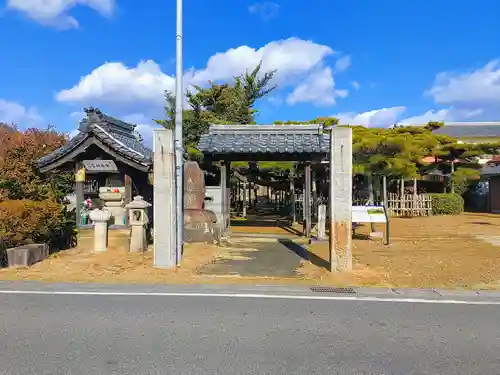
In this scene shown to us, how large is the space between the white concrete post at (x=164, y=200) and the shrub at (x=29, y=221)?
3358mm

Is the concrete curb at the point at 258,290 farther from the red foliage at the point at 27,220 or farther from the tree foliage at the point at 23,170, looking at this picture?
the tree foliage at the point at 23,170

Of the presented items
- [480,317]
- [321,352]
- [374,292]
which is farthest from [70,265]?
[480,317]

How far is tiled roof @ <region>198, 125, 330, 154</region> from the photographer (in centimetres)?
1445

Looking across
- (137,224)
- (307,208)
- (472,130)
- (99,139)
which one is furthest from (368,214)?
(472,130)

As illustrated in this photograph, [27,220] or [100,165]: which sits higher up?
[100,165]

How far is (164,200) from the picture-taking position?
930cm

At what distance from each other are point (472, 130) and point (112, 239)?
42249 mm

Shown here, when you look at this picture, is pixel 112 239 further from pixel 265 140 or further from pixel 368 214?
pixel 368 214

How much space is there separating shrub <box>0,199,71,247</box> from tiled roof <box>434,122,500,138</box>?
3929 centimetres

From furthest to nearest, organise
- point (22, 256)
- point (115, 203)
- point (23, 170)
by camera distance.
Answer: point (115, 203)
point (23, 170)
point (22, 256)

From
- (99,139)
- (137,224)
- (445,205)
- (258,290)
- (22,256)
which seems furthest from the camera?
(445,205)

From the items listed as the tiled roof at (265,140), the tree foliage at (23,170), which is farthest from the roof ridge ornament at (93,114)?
the tiled roof at (265,140)

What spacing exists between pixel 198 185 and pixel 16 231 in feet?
17.9

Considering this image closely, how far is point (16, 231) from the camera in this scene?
10195 millimetres
